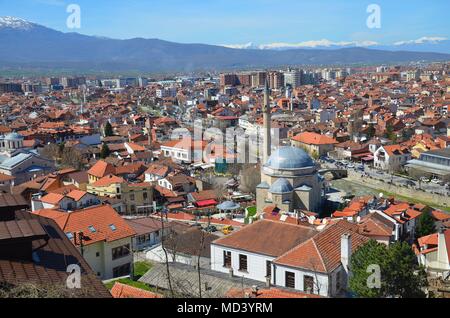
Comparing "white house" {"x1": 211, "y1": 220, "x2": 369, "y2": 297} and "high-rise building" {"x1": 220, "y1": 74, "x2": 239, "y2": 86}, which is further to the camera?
"high-rise building" {"x1": 220, "y1": 74, "x2": 239, "y2": 86}

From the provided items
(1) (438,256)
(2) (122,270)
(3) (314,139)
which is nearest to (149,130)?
(3) (314,139)

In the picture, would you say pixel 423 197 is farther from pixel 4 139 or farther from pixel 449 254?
pixel 4 139

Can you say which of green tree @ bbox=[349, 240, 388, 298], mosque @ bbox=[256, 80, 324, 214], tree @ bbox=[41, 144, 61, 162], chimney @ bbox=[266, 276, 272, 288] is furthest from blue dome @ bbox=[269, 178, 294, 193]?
tree @ bbox=[41, 144, 61, 162]

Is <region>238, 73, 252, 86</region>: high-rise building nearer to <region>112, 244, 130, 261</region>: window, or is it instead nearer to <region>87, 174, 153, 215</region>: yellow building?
<region>87, 174, 153, 215</region>: yellow building

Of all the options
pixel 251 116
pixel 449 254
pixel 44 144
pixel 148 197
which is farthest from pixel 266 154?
pixel 251 116

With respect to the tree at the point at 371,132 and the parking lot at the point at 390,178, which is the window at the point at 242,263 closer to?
the parking lot at the point at 390,178

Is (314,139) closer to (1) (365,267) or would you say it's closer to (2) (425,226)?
(2) (425,226)

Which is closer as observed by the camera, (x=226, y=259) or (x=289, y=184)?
(x=226, y=259)
